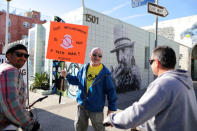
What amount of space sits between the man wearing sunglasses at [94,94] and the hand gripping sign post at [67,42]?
1.18 feet

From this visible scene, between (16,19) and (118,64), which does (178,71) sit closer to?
(118,64)

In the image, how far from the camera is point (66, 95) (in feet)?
23.6

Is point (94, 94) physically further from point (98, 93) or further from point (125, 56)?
point (125, 56)

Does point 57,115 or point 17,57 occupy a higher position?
point 17,57

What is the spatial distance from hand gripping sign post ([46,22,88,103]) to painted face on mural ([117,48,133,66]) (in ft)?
17.8


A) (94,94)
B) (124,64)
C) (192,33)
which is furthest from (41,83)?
(192,33)

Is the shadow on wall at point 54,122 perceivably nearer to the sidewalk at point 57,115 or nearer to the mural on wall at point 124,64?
the sidewalk at point 57,115

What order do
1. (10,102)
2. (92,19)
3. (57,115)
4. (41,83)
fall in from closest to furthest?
(10,102), (57,115), (92,19), (41,83)

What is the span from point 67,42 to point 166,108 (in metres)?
2.21

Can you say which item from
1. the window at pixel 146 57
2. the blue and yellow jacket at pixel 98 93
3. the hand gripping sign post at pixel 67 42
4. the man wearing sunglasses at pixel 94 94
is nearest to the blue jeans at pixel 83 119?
the man wearing sunglasses at pixel 94 94

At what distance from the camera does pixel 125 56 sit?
863cm

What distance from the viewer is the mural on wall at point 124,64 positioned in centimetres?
810

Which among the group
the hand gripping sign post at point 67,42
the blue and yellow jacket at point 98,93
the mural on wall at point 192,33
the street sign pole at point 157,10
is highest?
the mural on wall at point 192,33

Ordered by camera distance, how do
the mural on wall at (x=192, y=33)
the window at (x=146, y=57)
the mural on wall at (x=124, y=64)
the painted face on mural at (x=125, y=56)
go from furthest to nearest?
the mural on wall at (x=192, y=33) → the window at (x=146, y=57) → the painted face on mural at (x=125, y=56) → the mural on wall at (x=124, y=64)
